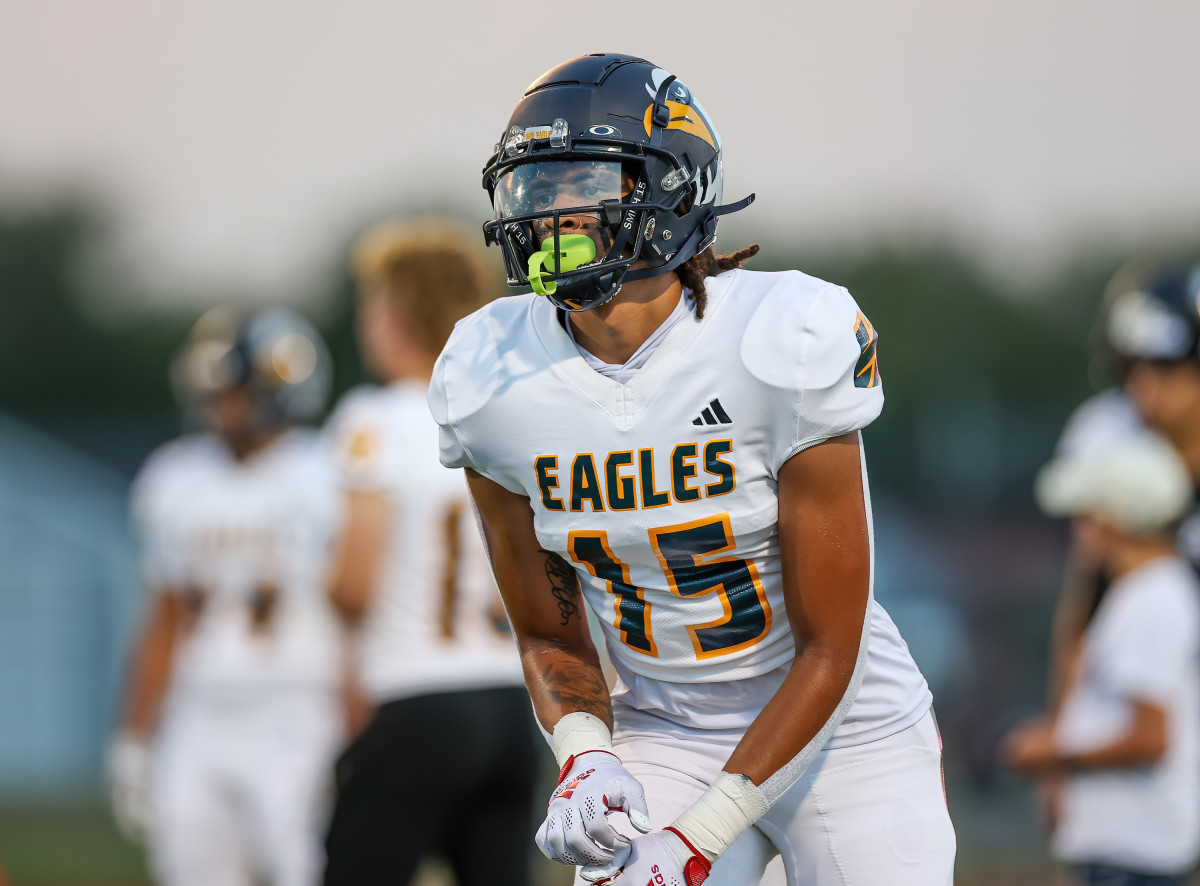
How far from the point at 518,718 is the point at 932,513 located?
1999cm

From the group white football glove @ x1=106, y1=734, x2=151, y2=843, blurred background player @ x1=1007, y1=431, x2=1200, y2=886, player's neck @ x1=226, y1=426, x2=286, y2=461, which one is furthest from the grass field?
blurred background player @ x1=1007, y1=431, x2=1200, y2=886

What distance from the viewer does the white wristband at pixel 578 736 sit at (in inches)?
115

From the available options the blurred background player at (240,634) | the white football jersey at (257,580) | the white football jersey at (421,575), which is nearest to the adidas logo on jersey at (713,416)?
the white football jersey at (421,575)

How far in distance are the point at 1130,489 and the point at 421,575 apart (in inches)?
88.2

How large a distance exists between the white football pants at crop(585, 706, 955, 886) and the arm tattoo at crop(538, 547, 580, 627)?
0.31m

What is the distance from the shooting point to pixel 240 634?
6113 millimetres

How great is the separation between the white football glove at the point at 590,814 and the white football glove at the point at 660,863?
0.03 m

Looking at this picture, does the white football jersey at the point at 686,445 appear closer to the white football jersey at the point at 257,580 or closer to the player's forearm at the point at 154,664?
the white football jersey at the point at 257,580

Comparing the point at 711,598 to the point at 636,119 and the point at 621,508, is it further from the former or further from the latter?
the point at 636,119

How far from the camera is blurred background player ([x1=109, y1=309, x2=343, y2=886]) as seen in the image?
231 inches

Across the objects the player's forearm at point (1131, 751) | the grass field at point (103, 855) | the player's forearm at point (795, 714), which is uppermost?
the player's forearm at point (795, 714)

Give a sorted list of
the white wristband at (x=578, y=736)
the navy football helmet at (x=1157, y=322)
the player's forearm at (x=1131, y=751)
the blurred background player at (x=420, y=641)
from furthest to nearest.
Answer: the navy football helmet at (x=1157, y=322), the player's forearm at (x=1131, y=751), the blurred background player at (x=420, y=641), the white wristband at (x=578, y=736)

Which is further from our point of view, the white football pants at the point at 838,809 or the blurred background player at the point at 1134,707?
the blurred background player at the point at 1134,707

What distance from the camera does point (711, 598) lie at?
299 cm
